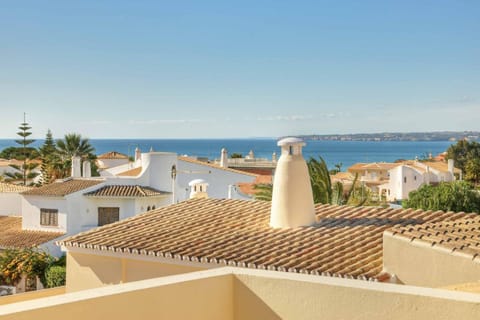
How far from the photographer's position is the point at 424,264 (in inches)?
301

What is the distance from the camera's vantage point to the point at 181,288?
4004 millimetres

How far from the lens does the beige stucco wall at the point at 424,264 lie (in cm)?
702

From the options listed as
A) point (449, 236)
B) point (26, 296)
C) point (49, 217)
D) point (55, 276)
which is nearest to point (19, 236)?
point (49, 217)

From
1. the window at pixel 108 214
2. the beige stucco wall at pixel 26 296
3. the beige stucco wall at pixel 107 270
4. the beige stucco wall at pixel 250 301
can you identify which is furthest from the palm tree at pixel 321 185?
the beige stucco wall at pixel 250 301

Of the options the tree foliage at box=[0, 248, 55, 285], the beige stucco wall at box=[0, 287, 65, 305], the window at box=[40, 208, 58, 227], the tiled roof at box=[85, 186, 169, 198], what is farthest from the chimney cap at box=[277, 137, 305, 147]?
the window at box=[40, 208, 58, 227]

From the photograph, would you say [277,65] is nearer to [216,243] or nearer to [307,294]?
[216,243]

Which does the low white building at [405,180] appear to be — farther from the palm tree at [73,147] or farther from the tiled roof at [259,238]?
the tiled roof at [259,238]

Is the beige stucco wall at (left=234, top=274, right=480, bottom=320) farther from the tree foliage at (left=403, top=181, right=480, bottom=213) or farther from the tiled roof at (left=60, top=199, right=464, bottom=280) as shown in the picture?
the tree foliage at (left=403, top=181, right=480, bottom=213)

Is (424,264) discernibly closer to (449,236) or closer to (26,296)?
(449,236)

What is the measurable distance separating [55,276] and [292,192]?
1663 cm

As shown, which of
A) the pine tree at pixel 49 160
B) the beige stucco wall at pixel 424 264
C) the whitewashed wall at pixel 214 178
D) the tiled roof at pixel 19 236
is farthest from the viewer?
the pine tree at pixel 49 160

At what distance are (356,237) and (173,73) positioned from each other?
245 ft

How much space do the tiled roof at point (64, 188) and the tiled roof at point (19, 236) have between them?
2.15 metres

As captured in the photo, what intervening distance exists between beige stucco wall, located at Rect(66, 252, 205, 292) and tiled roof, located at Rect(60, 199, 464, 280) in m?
0.26
